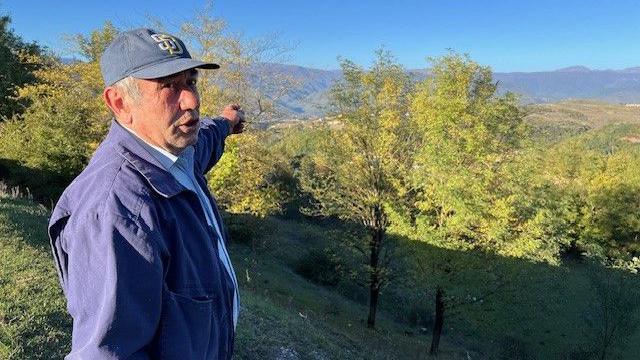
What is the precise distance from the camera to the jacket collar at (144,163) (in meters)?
1.92

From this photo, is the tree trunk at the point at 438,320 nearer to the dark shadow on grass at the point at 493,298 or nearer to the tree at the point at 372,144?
the dark shadow on grass at the point at 493,298

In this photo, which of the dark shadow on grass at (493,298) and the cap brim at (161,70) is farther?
the dark shadow on grass at (493,298)

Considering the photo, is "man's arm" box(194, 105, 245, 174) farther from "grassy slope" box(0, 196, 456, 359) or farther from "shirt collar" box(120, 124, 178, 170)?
"grassy slope" box(0, 196, 456, 359)

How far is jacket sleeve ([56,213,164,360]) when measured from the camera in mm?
1722

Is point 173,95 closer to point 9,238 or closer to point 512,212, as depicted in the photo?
point 9,238

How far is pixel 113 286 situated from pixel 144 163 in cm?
52

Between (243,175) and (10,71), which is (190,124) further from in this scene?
(10,71)

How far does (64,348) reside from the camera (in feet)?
18.0

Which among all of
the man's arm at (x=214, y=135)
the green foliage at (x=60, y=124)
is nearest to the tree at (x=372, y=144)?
the green foliage at (x=60, y=124)

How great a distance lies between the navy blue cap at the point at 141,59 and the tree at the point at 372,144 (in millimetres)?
16392

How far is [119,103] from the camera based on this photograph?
2182 millimetres

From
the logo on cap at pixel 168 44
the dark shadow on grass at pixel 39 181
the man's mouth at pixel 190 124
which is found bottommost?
the dark shadow on grass at pixel 39 181

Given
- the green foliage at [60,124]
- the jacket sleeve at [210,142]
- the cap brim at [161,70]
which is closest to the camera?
the cap brim at [161,70]

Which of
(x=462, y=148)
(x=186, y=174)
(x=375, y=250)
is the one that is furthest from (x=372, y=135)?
(x=186, y=174)
